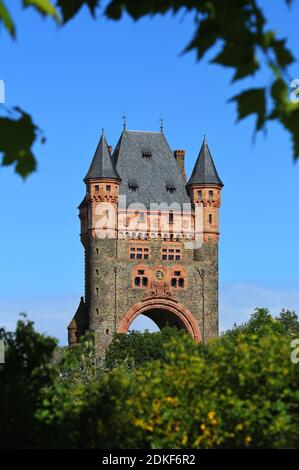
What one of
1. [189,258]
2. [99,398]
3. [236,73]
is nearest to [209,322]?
[189,258]

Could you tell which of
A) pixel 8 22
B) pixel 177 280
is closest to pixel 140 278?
pixel 177 280

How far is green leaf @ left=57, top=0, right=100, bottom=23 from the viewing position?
733cm

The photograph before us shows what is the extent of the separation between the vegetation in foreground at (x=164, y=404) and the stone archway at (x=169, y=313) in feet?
279

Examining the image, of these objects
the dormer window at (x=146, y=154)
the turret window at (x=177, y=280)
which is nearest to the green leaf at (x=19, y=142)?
the turret window at (x=177, y=280)

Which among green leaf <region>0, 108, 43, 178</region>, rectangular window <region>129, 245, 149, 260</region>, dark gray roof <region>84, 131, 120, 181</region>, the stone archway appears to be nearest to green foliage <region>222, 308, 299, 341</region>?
the stone archway

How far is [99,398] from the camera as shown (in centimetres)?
2073

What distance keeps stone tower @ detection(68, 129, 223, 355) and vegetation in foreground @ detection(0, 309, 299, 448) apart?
274ft

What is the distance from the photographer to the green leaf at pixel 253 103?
6.85 meters

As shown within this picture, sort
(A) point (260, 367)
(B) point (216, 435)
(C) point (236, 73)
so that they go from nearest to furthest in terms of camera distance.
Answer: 1. (C) point (236, 73)
2. (B) point (216, 435)
3. (A) point (260, 367)

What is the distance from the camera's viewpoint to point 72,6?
292 inches

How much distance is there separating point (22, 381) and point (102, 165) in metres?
90.8

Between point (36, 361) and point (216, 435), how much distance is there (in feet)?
13.5

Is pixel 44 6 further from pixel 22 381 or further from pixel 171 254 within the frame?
pixel 171 254
